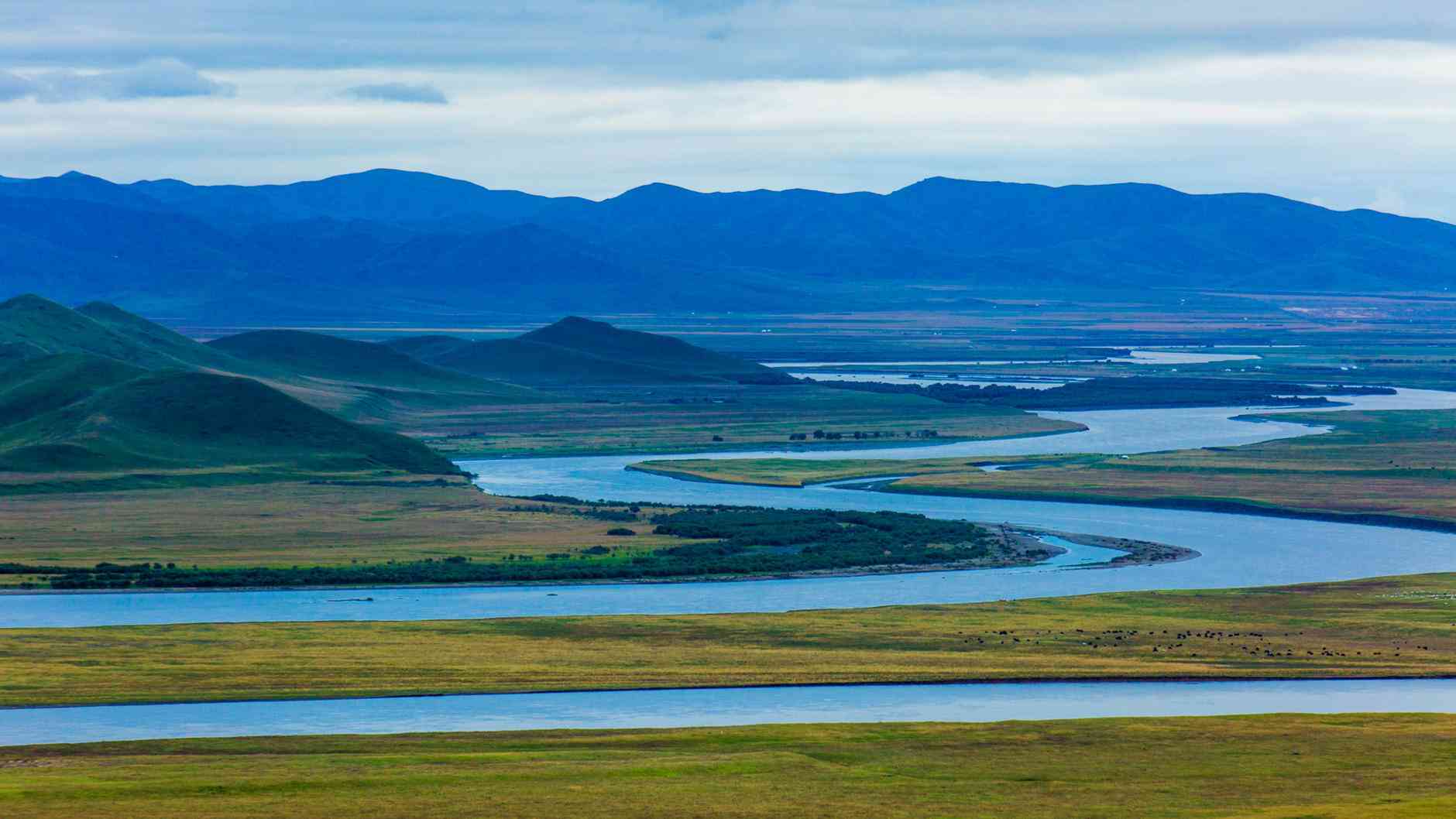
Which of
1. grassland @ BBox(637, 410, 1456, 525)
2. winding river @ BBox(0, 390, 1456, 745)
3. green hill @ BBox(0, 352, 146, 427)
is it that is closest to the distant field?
winding river @ BBox(0, 390, 1456, 745)

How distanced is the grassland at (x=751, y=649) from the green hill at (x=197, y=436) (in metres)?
53.5

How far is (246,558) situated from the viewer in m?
80.4

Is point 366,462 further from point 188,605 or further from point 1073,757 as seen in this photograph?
point 1073,757

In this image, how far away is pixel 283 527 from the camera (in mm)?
90500

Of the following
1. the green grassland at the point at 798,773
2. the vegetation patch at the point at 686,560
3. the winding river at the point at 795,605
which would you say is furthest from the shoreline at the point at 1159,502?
the green grassland at the point at 798,773

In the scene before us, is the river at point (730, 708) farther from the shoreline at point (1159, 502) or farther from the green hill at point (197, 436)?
the green hill at point (197, 436)

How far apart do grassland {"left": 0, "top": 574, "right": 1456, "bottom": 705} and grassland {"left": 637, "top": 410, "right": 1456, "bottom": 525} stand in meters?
30.1

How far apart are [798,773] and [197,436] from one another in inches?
3436

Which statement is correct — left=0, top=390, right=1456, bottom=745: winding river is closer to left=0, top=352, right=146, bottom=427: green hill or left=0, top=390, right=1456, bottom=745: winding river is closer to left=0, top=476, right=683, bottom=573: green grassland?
left=0, top=476, right=683, bottom=573: green grassland

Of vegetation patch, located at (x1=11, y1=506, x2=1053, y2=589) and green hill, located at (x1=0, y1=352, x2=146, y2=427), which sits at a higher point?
green hill, located at (x1=0, y1=352, x2=146, y2=427)

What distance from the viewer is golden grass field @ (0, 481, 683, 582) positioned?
81375mm

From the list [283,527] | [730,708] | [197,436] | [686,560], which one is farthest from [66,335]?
[730,708]

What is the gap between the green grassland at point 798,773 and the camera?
37250mm

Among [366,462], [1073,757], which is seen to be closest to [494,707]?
[1073,757]
